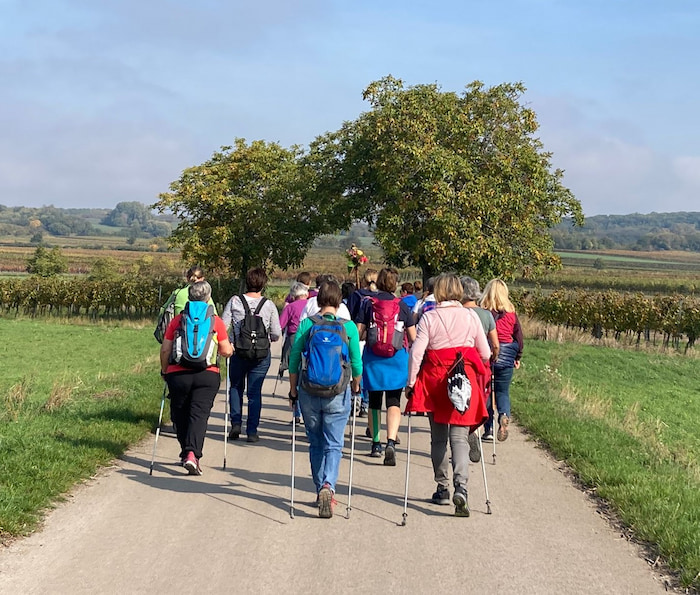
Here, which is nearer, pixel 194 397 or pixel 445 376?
pixel 445 376

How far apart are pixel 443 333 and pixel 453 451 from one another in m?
1.02

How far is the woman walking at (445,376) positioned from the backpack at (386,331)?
175 cm

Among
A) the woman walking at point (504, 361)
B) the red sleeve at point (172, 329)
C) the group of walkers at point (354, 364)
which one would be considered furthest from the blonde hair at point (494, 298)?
the red sleeve at point (172, 329)

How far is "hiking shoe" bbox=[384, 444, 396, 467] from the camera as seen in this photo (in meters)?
8.69

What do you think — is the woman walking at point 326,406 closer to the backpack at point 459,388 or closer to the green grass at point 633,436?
the backpack at point 459,388

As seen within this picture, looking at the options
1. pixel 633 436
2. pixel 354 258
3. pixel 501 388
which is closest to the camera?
pixel 501 388

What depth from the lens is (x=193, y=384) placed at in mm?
7863

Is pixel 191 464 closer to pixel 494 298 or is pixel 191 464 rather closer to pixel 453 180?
pixel 494 298

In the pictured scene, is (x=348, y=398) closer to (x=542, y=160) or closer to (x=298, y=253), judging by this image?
(x=542, y=160)

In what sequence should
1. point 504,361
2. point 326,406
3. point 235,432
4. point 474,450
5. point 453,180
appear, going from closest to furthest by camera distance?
point 326,406, point 474,450, point 235,432, point 504,361, point 453,180

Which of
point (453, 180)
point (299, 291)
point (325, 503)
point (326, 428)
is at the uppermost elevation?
point (453, 180)

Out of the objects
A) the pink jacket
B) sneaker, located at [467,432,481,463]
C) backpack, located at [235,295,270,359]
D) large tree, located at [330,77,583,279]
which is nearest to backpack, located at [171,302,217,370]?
backpack, located at [235,295,270,359]

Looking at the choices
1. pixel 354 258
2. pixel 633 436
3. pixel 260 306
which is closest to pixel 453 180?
pixel 354 258

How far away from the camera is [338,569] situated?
5.33 metres
